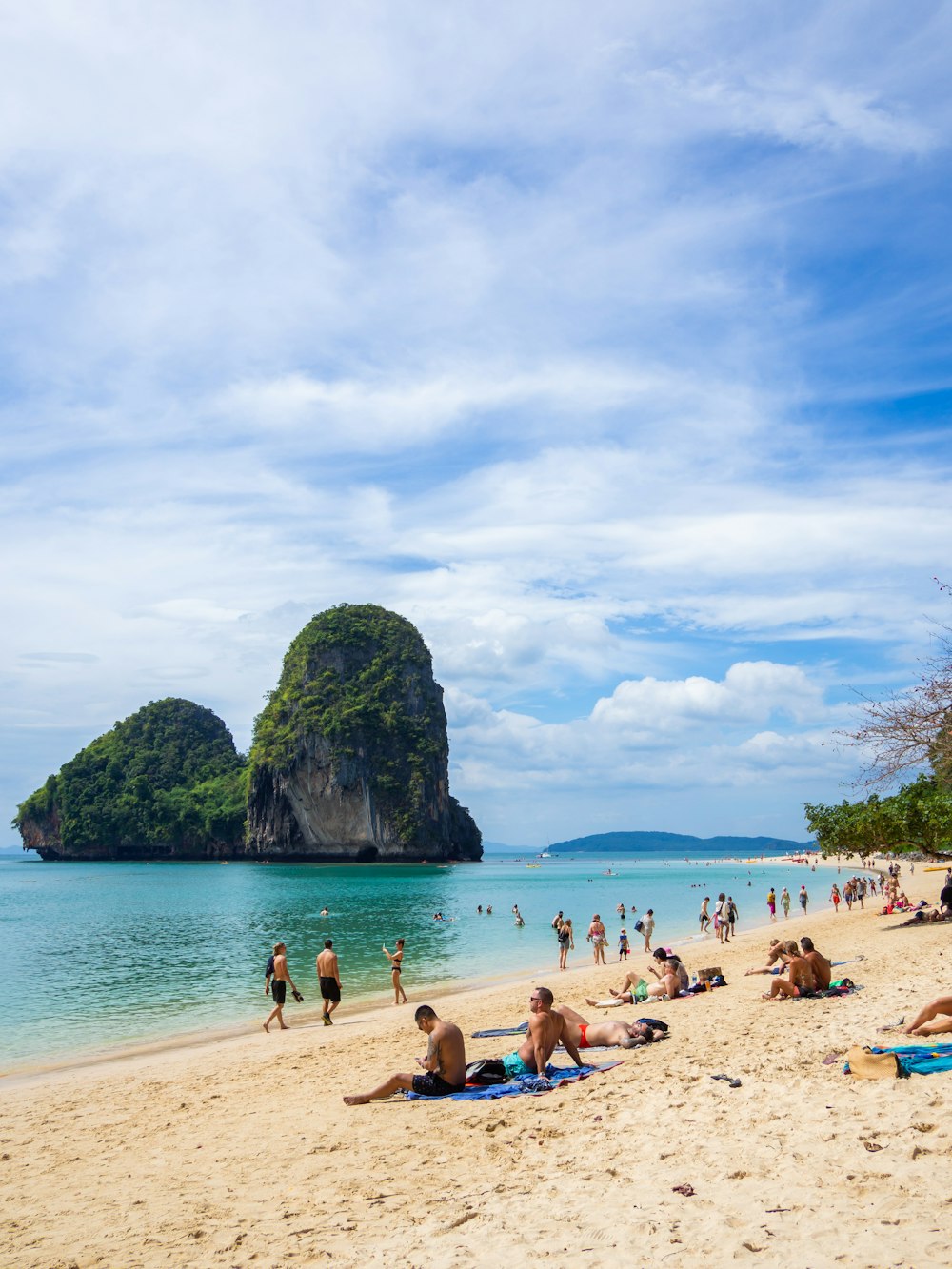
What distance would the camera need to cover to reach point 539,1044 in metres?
8.74

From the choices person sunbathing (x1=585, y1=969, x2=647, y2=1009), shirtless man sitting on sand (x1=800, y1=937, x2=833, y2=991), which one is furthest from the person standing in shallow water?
shirtless man sitting on sand (x1=800, y1=937, x2=833, y2=991)

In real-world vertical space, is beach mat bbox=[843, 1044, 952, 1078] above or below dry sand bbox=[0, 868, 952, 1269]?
above

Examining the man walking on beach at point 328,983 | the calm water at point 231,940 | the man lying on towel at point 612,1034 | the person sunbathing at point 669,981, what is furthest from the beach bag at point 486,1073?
the calm water at point 231,940

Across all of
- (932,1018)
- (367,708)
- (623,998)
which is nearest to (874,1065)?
(932,1018)

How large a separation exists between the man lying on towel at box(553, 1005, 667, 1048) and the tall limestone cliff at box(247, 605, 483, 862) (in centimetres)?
9255

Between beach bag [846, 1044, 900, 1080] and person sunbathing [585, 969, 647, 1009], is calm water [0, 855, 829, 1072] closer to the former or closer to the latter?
person sunbathing [585, 969, 647, 1009]

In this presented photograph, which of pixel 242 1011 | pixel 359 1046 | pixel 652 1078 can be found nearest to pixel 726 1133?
pixel 652 1078

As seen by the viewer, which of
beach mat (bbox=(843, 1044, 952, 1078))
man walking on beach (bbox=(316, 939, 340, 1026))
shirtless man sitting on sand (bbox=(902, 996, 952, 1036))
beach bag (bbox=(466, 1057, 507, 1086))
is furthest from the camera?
man walking on beach (bbox=(316, 939, 340, 1026))

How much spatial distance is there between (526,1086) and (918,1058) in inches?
134

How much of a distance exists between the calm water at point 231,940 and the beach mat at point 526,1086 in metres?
8.65

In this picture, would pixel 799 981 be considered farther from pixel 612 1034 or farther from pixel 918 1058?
pixel 918 1058

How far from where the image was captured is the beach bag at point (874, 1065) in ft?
21.3

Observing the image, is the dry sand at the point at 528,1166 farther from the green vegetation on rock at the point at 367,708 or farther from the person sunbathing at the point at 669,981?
the green vegetation on rock at the point at 367,708

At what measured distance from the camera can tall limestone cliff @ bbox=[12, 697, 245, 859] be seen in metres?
116
